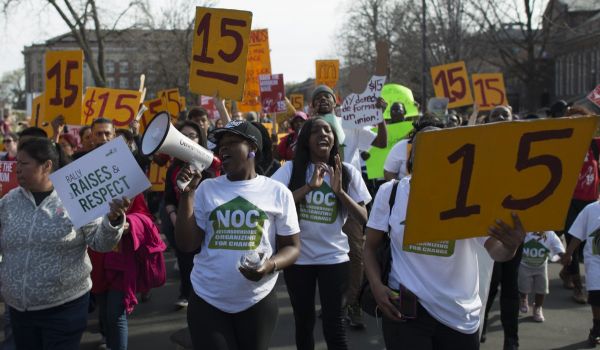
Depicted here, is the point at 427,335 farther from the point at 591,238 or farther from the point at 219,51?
the point at 219,51

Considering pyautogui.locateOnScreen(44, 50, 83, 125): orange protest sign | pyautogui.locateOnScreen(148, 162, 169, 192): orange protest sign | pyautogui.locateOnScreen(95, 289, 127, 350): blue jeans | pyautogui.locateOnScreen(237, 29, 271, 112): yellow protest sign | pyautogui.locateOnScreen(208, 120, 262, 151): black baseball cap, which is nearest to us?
pyautogui.locateOnScreen(208, 120, 262, 151): black baseball cap

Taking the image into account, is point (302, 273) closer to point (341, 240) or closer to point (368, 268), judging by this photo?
point (341, 240)

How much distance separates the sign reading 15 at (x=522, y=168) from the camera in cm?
286

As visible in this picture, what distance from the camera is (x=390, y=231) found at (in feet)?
11.5

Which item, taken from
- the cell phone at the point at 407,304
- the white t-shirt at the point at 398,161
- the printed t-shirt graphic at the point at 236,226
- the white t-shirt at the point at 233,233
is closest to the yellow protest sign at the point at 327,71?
the white t-shirt at the point at 398,161

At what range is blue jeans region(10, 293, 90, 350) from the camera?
12.8 ft

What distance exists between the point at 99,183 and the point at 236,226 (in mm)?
788

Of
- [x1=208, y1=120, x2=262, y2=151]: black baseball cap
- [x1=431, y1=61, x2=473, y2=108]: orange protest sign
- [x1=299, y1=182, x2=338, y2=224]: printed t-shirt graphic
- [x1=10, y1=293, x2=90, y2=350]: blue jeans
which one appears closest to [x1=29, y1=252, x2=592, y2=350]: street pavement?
[x1=299, y1=182, x2=338, y2=224]: printed t-shirt graphic

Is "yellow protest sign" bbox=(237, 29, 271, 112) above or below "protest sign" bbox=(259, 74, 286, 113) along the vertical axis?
above

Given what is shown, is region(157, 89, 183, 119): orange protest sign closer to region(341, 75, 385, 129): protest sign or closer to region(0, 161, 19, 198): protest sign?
region(341, 75, 385, 129): protest sign

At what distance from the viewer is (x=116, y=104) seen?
1059 cm

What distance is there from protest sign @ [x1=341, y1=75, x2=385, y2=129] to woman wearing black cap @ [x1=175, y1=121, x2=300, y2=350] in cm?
369

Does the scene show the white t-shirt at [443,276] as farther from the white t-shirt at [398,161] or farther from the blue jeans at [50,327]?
the white t-shirt at [398,161]

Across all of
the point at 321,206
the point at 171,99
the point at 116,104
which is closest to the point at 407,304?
the point at 321,206
